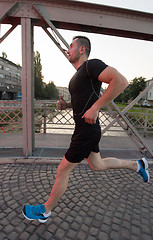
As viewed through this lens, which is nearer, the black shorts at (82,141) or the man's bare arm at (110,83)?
the man's bare arm at (110,83)

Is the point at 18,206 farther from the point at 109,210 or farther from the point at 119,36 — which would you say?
the point at 119,36

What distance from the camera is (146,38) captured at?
4.09 m

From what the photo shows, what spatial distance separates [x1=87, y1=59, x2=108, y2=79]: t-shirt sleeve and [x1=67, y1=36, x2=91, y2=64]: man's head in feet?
1.01

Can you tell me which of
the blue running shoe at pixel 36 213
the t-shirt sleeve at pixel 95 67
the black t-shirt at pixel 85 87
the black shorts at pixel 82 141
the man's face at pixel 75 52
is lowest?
the blue running shoe at pixel 36 213

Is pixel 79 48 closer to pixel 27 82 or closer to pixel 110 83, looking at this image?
pixel 110 83

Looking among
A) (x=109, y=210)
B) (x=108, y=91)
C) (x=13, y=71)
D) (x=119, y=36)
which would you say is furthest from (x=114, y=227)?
(x=13, y=71)

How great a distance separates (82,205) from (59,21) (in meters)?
4.00

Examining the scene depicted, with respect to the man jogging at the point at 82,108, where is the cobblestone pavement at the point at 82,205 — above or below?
below

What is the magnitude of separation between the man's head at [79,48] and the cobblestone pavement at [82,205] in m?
2.09

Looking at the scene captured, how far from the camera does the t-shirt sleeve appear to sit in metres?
1.36

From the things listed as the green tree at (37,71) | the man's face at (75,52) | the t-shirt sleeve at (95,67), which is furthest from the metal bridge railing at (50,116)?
the green tree at (37,71)

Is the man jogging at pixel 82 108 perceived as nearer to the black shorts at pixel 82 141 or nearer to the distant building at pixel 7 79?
the black shorts at pixel 82 141

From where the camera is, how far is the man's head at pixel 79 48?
1.65 meters

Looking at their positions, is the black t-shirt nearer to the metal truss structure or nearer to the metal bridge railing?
the metal truss structure
